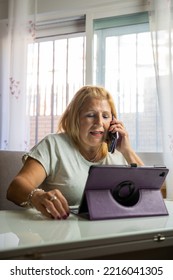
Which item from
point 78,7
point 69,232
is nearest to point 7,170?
point 69,232

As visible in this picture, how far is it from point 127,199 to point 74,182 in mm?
324

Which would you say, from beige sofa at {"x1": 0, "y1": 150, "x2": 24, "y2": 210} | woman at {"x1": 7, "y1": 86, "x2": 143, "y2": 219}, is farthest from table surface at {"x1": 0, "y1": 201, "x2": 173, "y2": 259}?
beige sofa at {"x1": 0, "y1": 150, "x2": 24, "y2": 210}

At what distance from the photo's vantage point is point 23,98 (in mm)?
2543

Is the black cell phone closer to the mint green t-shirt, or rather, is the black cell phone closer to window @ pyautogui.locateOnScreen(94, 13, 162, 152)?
the mint green t-shirt

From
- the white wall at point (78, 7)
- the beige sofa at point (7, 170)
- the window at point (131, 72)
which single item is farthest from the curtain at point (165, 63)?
the beige sofa at point (7, 170)

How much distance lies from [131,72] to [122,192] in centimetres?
158

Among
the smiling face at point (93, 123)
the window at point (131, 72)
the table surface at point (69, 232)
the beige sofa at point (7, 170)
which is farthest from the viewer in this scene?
the window at point (131, 72)

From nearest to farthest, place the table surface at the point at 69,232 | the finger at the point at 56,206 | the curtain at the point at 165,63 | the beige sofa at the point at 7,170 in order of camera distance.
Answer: the table surface at the point at 69,232
the finger at the point at 56,206
the beige sofa at the point at 7,170
the curtain at the point at 165,63

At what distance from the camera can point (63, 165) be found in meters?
1.23

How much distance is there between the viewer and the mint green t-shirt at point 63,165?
120cm

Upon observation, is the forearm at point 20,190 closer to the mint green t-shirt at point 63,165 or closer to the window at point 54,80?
the mint green t-shirt at point 63,165

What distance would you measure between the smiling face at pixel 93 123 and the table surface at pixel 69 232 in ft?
1.55

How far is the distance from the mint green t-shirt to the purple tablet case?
297 millimetres

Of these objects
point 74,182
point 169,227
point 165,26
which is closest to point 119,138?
point 74,182
